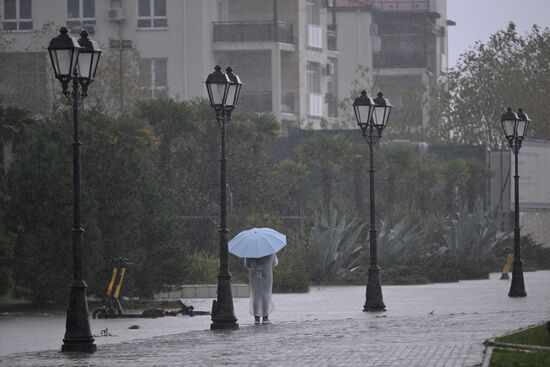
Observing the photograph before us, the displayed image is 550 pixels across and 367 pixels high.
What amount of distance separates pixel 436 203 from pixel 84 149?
28700 mm

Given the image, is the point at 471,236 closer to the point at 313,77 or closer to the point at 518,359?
the point at 313,77

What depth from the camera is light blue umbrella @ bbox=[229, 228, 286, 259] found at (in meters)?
26.6

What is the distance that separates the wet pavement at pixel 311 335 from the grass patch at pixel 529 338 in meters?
0.39

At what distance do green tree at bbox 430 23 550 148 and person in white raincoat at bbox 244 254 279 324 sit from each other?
5695 cm

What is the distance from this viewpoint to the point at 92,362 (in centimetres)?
1872

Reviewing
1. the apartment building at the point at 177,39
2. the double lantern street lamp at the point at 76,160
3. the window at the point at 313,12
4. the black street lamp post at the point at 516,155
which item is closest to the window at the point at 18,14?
the apartment building at the point at 177,39

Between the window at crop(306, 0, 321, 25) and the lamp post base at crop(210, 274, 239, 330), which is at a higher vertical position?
the window at crop(306, 0, 321, 25)

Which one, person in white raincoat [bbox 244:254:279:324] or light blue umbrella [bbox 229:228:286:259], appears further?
person in white raincoat [bbox 244:254:279:324]

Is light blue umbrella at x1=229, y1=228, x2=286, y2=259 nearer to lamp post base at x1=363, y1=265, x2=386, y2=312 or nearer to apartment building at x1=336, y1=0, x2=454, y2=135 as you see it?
lamp post base at x1=363, y1=265, x2=386, y2=312

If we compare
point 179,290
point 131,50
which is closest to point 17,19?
point 131,50

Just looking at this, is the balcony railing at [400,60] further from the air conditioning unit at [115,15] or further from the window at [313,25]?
the air conditioning unit at [115,15]

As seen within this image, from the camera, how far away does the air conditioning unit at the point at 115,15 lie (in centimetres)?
7506

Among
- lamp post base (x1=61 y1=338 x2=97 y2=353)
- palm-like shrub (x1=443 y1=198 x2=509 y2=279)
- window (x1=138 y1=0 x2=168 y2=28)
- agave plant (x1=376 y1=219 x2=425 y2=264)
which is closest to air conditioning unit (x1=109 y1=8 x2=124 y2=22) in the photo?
window (x1=138 y1=0 x2=168 y2=28)

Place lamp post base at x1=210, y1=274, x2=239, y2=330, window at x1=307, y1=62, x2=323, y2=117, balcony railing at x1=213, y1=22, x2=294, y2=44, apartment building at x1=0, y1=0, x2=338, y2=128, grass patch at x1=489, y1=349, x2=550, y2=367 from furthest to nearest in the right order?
window at x1=307, y1=62, x2=323, y2=117 < apartment building at x1=0, y1=0, x2=338, y2=128 < balcony railing at x1=213, y1=22, x2=294, y2=44 < lamp post base at x1=210, y1=274, x2=239, y2=330 < grass patch at x1=489, y1=349, x2=550, y2=367
